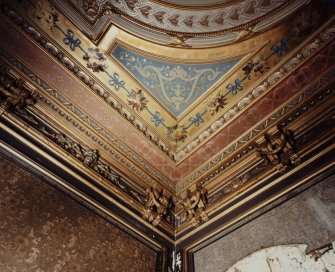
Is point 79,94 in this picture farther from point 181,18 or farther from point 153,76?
point 181,18

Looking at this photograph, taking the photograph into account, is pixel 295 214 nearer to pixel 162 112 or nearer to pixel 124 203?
pixel 124 203

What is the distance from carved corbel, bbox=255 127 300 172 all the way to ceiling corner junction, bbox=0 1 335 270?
0.5 inches

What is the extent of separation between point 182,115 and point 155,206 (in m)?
1.39

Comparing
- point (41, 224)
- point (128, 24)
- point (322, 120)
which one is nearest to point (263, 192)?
point (322, 120)

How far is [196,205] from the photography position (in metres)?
3.92

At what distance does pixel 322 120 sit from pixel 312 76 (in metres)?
0.63

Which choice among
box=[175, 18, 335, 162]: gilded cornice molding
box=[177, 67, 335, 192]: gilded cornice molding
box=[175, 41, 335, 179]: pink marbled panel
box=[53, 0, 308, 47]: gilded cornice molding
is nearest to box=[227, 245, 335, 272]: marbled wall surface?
box=[177, 67, 335, 192]: gilded cornice molding

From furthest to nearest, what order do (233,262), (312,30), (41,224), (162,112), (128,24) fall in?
(162,112), (128,24), (312,30), (233,262), (41,224)

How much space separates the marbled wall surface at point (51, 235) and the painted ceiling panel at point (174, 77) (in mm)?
1946

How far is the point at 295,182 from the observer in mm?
3088

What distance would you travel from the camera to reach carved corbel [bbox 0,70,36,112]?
3.21 meters

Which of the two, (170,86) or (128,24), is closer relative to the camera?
(128,24)

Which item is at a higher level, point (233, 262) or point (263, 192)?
point (263, 192)

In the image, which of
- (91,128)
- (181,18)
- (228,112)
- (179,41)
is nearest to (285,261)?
(228,112)
